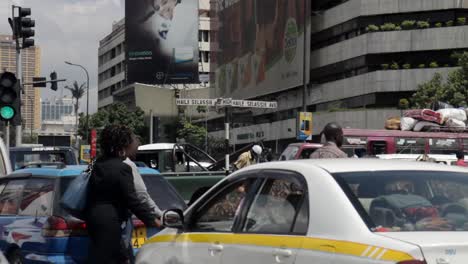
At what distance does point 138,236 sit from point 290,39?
5355 cm

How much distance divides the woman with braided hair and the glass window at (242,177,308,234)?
4.32 ft

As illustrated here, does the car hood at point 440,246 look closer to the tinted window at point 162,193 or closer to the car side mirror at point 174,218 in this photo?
the car side mirror at point 174,218

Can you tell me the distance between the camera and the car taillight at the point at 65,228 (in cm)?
749

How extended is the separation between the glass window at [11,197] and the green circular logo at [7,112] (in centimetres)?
594

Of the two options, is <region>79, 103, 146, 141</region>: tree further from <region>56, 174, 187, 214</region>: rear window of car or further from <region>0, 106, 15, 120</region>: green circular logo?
<region>56, 174, 187, 214</region>: rear window of car

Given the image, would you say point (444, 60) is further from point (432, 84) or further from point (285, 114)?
point (285, 114)

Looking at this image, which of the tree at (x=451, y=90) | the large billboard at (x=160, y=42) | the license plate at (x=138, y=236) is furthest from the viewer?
the large billboard at (x=160, y=42)

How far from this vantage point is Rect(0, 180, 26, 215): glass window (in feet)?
28.2

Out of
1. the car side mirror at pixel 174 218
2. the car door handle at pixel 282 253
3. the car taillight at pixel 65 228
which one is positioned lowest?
the car taillight at pixel 65 228

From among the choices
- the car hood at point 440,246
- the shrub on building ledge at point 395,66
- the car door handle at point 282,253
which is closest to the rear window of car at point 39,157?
the car door handle at point 282,253

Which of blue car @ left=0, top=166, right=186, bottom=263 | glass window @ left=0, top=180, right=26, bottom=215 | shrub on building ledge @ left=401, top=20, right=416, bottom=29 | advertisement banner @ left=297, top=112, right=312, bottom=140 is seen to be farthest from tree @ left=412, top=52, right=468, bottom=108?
glass window @ left=0, top=180, right=26, bottom=215

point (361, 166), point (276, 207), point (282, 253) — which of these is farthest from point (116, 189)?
point (361, 166)

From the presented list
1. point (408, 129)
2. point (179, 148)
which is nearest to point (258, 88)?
point (408, 129)

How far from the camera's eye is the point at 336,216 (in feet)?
14.8
